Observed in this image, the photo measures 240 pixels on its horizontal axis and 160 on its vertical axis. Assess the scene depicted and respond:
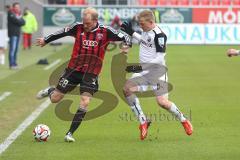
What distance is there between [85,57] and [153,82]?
1.25 meters

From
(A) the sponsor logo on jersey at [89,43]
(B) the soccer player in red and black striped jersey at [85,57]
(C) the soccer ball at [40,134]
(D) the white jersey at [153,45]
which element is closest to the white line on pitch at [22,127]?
(C) the soccer ball at [40,134]

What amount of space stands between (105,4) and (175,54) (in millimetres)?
15351

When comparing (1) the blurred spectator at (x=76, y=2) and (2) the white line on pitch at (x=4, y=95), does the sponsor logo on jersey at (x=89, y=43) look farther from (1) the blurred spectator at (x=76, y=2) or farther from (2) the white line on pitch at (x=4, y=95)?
(1) the blurred spectator at (x=76, y=2)

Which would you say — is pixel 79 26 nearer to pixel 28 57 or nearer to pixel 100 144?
pixel 100 144

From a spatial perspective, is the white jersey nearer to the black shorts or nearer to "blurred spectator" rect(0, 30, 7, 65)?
the black shorts

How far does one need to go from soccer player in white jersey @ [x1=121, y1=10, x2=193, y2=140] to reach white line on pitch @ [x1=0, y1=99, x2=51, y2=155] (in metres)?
1.99

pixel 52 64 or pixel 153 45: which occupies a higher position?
pixel 153 45

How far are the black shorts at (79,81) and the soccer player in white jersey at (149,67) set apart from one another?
65 cm

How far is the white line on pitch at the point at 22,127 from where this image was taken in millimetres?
11758

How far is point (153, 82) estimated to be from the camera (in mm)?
12711

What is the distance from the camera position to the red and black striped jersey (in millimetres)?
12188

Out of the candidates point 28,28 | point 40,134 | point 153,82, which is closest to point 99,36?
point 153,82

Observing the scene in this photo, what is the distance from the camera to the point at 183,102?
17891 millimetres

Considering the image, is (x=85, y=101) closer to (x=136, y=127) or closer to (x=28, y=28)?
(x=136, y=127)
